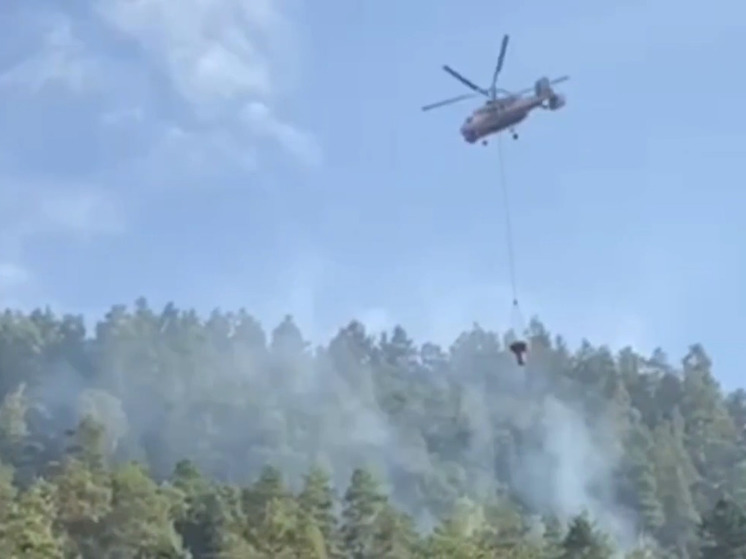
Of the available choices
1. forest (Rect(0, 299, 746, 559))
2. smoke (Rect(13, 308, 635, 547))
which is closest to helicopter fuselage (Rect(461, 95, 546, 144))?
forest (Rect(0, 299, 746, 559))

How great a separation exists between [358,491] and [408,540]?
618cm

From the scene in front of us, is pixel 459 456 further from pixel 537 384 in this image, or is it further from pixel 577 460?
pixel 537 384

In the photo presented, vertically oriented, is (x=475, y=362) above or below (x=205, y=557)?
above

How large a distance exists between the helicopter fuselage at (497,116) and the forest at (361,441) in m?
24.8

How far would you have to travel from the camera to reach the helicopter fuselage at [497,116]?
39656mm

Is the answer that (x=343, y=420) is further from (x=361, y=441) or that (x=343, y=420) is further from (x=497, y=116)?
(x=497, y=116)

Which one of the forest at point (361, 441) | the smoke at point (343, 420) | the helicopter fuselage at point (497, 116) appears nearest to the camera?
the helicopter fuselage at point (497, 116)

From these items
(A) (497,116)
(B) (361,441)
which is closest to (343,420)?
(B) (361,441)

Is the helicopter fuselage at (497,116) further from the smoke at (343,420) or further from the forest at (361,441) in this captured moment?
the smoke at (343,420)

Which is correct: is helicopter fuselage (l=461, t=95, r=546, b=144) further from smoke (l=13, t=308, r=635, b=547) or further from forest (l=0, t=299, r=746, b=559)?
smoke (l=13, t=308, r=635, b=547)

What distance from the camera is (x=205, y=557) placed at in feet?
223

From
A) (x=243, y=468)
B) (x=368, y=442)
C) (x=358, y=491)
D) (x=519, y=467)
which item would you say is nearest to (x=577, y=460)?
(x=519, y=467)

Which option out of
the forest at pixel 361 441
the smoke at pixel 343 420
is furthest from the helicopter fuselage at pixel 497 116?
the smoke at pixel 343 420

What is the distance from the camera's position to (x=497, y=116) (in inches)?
1566
